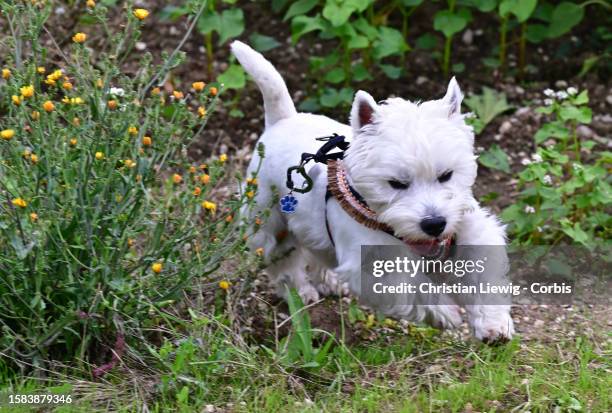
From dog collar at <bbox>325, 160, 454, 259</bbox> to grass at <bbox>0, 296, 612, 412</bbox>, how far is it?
14.9 inches

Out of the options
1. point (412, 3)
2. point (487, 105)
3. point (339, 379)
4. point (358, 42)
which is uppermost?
point (412, 3)

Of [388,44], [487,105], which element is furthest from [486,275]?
[388,44]

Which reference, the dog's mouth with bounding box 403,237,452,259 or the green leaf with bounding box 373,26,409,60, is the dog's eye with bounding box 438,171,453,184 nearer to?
the dog's mouth with bounding box 403,237,452,259

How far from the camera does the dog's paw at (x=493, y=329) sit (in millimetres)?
3674

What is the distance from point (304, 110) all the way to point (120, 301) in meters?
2.48

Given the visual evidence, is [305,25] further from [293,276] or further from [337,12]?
[293,276]

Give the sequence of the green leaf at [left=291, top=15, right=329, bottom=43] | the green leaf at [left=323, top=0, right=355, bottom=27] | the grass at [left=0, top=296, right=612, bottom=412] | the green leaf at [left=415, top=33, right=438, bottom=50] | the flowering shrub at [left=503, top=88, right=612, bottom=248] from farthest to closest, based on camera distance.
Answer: the green leaf at [left=415, top=33, right=438, bottom=50] < the green leaf at [left=291, top=15, right=329, bottom=43] < the green leaf at [left=323, top=0, right=355, bottom=27] < the flowering shrub at [left=503, top=88, right=612, bottom=248] < the grass at [left=0, top=296, right=612, bottom=412]

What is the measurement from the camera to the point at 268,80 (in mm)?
4223

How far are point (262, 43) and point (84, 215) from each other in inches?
109

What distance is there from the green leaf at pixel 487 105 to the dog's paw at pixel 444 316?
2.13 meters

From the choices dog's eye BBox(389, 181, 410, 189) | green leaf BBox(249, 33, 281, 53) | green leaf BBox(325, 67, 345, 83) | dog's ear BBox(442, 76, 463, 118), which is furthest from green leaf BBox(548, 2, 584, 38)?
dog's eye BBox(389, 181, 410, 189)

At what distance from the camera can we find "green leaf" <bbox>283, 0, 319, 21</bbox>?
5.77 meters

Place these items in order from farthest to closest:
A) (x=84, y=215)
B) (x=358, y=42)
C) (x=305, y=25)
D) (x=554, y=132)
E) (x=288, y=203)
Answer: (x=305, y=25)
(x=358, y=42)
(x=554, y=132)
(x=288, y=203)
(x=84, y=215)

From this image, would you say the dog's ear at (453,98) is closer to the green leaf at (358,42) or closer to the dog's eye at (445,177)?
the dog's eye at (445,177)
